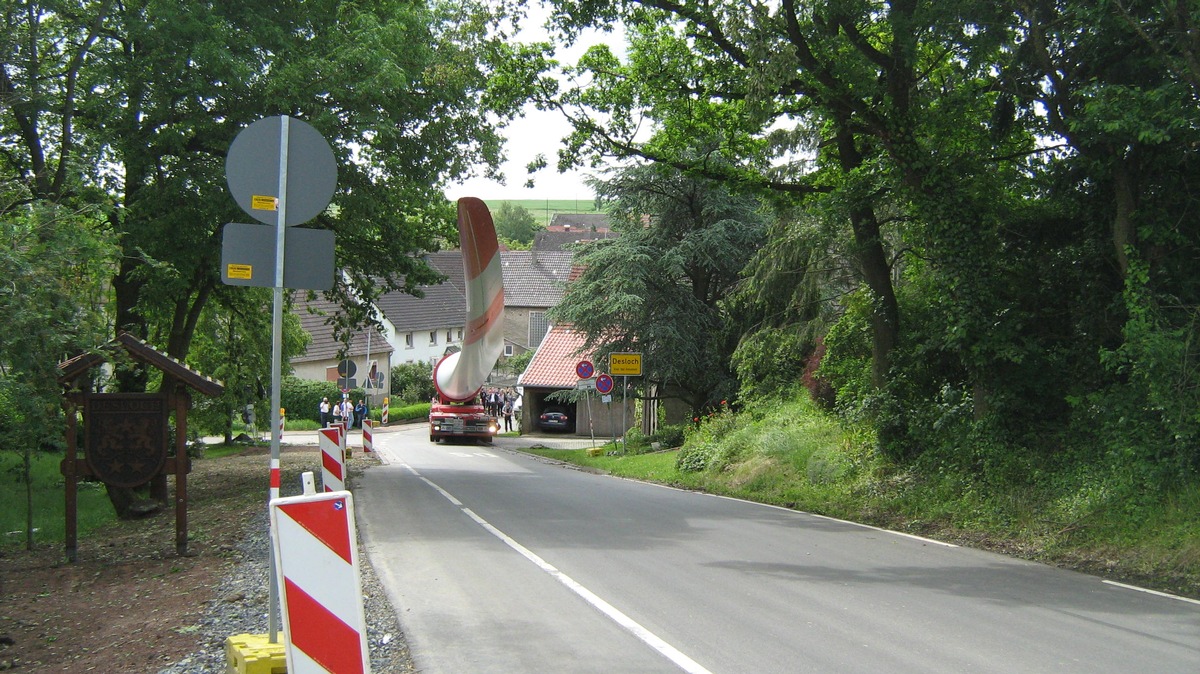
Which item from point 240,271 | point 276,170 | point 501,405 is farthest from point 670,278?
point 240,271

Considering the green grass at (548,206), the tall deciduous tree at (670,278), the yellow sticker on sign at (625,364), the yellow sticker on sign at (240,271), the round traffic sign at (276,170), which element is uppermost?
the green grass at (548,206)

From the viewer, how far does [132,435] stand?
11.2 m

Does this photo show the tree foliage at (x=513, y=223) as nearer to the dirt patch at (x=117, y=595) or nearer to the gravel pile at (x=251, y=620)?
the dirt patch at (x=117, y=595)

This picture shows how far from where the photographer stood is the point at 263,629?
23.9 feet

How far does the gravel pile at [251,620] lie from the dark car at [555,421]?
43138 millimetres

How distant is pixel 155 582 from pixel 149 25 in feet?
31.4

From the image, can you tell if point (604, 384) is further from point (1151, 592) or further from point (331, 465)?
point (1151, 592)

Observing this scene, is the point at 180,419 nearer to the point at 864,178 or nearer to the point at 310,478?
the point at 310,478

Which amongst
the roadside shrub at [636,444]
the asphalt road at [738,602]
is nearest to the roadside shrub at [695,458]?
the roadside shrub at [636,444]

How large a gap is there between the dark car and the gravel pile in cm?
4314

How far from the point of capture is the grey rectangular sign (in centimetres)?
578

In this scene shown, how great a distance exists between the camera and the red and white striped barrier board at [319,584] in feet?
14.8

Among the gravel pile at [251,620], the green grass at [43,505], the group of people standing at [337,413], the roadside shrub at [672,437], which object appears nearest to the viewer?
the gravel pile at [251,620]

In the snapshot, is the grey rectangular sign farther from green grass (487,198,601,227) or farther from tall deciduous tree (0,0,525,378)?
green grass (487,198,601,227)
